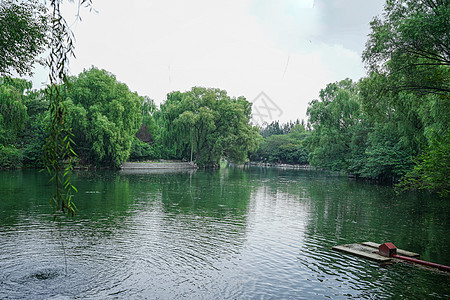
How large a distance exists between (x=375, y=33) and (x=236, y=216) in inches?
428

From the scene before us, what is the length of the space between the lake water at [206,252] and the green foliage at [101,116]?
2874 centimetres

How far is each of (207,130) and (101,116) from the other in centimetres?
2450

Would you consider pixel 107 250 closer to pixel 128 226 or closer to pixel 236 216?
pixel 128 226

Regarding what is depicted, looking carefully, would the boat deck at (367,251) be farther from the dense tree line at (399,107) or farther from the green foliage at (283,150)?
the green foliage at (283,150)

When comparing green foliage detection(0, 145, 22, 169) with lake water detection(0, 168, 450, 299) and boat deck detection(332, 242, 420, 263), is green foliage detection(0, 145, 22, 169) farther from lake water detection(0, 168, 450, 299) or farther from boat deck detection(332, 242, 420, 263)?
boat deck detection(332, 242, 420, 263)

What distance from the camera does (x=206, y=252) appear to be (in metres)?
10.8

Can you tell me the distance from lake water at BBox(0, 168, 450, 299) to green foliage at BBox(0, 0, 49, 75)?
17.3 ft

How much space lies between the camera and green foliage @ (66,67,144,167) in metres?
47.3

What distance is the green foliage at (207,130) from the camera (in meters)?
66.0

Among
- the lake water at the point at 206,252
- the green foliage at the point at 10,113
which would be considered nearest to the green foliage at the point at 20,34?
the lake water at the point at 206,252

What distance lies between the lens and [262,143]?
118 metres

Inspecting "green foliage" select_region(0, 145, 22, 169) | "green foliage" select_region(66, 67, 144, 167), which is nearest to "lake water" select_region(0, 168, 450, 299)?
"green foliage" select_region(0, 145, 22, 169)

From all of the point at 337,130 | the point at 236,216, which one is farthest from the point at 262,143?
the point at 236,216

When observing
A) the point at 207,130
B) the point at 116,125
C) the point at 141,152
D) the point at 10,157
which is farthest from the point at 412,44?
the point at 141,152
